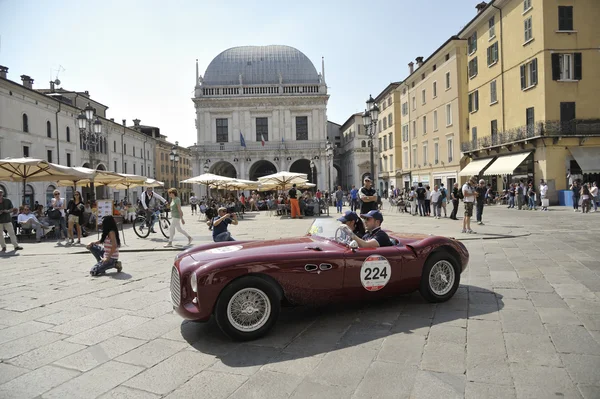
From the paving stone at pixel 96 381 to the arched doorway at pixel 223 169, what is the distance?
170 feet

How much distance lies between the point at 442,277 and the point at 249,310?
2.67 metres

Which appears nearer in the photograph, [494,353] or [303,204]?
[494,353]

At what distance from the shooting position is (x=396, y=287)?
5.05 m

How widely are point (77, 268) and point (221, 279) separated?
244 inches

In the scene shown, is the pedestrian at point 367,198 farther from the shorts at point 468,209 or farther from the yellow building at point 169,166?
the yellow building at point 169,166

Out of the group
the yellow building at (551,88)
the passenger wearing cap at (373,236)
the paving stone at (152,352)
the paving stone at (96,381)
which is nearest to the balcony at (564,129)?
the yellow building at (551,88)

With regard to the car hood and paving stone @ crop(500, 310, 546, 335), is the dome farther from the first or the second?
paving stone @ crop(500, 310, 546, 335)

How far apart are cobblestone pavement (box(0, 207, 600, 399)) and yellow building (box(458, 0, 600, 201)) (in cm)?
1974

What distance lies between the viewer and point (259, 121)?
181ft

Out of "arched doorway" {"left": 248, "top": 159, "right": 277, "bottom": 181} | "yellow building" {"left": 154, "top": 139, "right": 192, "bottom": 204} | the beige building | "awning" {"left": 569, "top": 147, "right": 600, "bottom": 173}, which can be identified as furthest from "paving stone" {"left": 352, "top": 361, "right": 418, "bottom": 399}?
"yellow building" {"left": 154, "top": 139, "right": 192, "bottom": 204}

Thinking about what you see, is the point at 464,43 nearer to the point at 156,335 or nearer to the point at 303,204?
the point at 303,204

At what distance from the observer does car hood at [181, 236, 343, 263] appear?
177 inches

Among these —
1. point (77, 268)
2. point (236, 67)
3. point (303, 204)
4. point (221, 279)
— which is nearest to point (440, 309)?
point (221, 279)

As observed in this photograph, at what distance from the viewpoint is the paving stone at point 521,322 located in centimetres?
433
